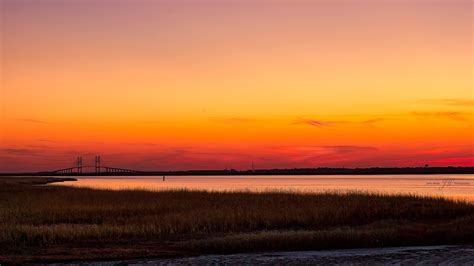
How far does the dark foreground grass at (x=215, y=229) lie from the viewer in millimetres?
26656

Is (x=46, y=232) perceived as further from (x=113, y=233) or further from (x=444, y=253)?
(x=444, y=253)

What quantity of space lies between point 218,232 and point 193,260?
430 inches

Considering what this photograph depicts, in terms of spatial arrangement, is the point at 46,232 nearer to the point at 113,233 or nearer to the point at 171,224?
the point at 113,233

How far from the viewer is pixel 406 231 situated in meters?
31.9

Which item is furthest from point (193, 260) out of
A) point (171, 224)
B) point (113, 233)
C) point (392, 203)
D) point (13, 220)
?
point (392, 203)

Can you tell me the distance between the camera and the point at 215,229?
35281 millimetres

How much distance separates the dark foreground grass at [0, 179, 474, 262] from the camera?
26656mm

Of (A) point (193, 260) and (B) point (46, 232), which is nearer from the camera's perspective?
(A) point (193, 260)

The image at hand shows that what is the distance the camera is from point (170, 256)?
24.2 metres

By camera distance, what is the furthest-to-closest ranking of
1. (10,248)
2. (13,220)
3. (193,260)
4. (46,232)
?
(13,220)
(46,232)
(10,248)
(193,260)

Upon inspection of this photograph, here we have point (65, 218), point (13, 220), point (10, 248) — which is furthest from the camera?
point (65, 218)

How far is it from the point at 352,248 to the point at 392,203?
2535cm

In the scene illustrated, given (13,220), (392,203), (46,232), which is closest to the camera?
(46,232)

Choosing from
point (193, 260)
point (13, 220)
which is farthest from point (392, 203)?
point (193, 260)
